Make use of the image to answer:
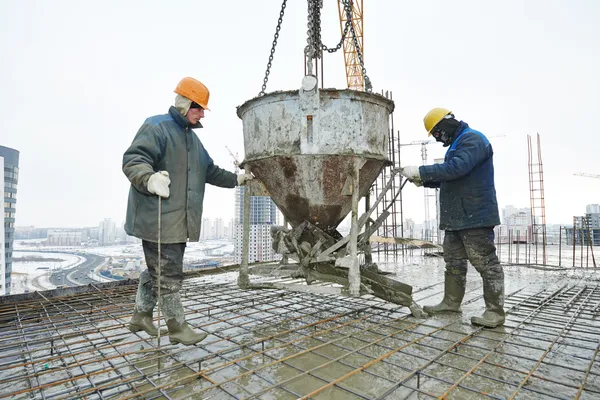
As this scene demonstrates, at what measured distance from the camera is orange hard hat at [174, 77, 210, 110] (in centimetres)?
271

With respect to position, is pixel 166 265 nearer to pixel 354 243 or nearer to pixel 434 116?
pixel 354 243

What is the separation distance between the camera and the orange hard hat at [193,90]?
2713 mm

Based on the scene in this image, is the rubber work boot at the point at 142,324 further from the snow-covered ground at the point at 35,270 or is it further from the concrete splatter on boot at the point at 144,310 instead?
the snow-covered ground at the point at 35,270

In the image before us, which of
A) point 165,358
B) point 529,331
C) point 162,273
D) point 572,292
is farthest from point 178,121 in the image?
point 572,292

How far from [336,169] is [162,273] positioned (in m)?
1.88

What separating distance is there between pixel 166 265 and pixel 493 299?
302 cm

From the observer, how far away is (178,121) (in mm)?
2742

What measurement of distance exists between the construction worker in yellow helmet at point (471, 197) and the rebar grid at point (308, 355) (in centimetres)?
42

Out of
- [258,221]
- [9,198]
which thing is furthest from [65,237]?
[258,221]

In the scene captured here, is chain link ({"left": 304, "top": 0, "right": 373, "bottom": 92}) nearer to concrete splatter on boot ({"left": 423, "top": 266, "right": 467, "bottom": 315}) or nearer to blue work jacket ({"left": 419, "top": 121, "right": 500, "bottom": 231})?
blue work jacket ({"left": 419, "top": 121, "right": 500, "bottom": 231})

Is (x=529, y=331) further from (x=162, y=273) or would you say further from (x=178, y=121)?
(x=178, y=121)

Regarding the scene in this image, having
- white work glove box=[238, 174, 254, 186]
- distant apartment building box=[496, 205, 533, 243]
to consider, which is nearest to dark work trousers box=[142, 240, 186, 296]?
white work glove box=[238, 174, 254, 186]

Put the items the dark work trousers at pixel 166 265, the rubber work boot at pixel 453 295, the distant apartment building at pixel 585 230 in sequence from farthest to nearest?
the distant apartment building at pixel 585 230 → the rubber work boot at pixel 453 295 → the dark work trousers at pixel 166 265

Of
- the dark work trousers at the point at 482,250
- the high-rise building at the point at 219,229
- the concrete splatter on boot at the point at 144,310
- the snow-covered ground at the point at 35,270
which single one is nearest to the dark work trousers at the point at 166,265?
the concrete splatter on boot at the point at 144,310
